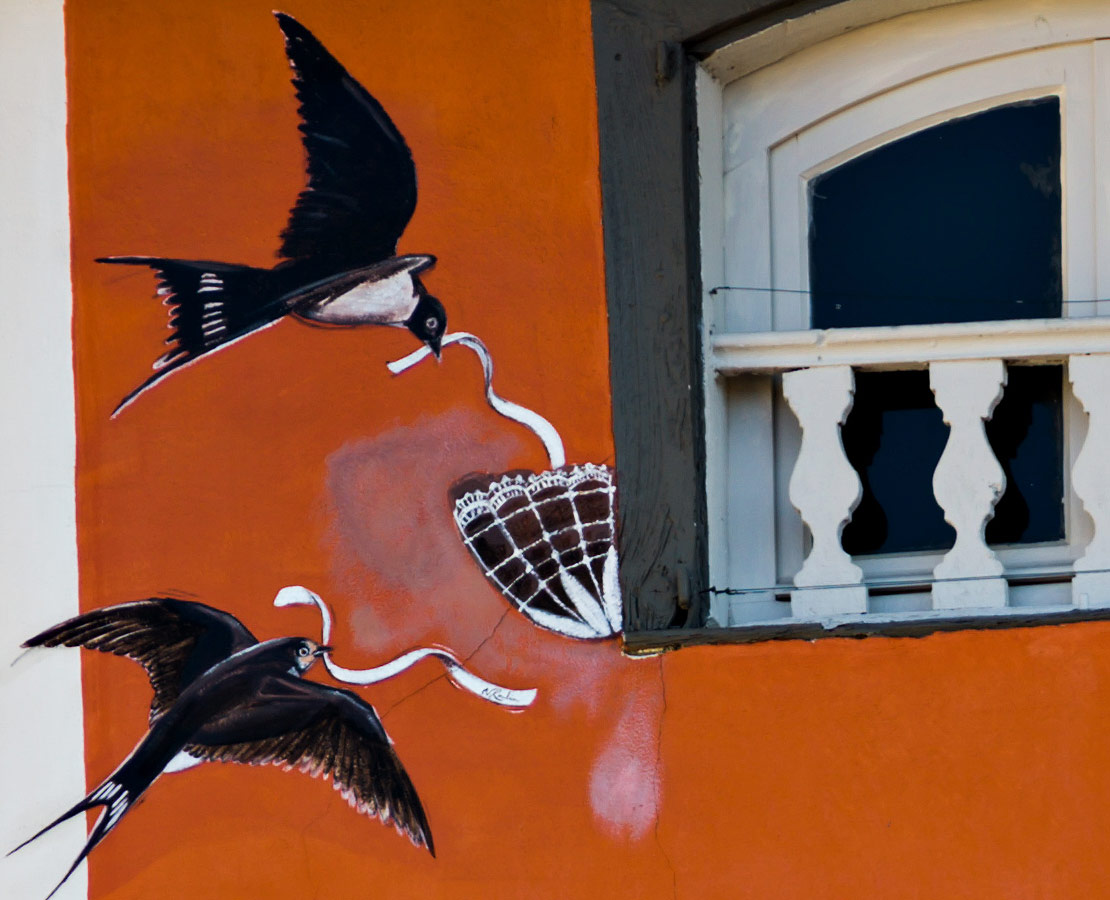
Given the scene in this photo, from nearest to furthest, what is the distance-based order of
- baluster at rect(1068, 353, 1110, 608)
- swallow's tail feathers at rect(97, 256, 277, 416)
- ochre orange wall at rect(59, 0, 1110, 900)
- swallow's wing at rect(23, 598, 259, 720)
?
ochre orange wall at rect(59, 0, 1110, 900) < baluster at rect(1068, 353, 1110, 608) < swallow's wing at rect(23, 598, 259, 720) < swallow's tail feathers at rect(97, 256, 277, 416)

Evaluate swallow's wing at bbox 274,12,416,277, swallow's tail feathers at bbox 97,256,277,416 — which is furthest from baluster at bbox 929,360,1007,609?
swallow's tail feathers at bbox 97,256,277,416

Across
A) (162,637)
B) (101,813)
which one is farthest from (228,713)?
(101,813)

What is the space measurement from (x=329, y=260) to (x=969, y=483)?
4.74 feet

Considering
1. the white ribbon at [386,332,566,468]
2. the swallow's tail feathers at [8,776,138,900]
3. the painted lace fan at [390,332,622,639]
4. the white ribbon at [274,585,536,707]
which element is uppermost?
the white ribbon at [386,332,566,468]

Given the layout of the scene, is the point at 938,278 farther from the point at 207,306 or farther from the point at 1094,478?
the point at 207,306

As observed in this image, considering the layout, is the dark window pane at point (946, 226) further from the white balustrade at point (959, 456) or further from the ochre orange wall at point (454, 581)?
the ochre orange wall at point (454, 581)

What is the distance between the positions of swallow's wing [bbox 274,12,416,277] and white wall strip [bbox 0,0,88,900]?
0.55 metres

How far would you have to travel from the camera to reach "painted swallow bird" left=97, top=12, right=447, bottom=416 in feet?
11.5

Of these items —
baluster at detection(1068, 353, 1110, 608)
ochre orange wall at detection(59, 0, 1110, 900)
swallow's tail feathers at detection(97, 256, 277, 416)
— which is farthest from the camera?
swallow's tail feathers at detection(97, 256, 277, 416)

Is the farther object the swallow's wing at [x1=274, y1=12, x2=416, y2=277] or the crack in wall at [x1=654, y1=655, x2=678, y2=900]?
the swallow's wing at [x1=274, y1=12, x2=416, y2=277]

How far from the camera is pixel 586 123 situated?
348 centimetres

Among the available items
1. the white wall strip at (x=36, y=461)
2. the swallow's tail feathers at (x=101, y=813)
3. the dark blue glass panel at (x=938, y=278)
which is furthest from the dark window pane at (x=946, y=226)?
the swallow's tail feathers at (x=101, y=813)

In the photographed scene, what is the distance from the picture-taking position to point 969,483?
3369 mm

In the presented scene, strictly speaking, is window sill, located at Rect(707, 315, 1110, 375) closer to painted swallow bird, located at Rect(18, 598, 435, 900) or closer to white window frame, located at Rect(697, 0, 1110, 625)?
white window frame, located at Rect(697, 0, 1110, 625)
